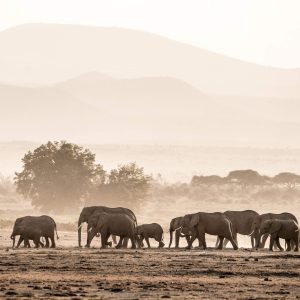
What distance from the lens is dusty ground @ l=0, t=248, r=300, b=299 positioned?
2298 cm

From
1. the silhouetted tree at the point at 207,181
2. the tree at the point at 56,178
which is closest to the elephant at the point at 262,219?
the tree at the point at 56,178

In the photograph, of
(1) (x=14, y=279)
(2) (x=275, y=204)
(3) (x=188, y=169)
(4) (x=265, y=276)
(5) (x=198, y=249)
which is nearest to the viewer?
(1) (x=14, y=279)

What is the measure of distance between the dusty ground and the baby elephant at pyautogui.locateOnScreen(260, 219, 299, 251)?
365cm

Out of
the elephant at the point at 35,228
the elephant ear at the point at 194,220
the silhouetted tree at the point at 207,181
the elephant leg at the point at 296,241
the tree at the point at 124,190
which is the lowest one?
the elephant leg at the point at 296,241

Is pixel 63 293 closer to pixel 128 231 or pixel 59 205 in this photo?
pixel 128 231

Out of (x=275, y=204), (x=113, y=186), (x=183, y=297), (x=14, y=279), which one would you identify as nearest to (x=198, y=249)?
(x=14, y=279)

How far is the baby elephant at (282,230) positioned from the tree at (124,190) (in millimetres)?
33938

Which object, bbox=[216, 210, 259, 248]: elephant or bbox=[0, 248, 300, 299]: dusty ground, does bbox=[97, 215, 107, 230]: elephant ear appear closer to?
bbox=[0, 248, 300, 299]: dusty ground

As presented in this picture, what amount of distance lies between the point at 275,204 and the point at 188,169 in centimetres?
9743

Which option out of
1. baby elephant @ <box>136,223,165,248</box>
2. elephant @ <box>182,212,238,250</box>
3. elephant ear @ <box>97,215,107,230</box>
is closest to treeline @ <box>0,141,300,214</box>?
baby elephant @ <box>136,223,165,248</box>

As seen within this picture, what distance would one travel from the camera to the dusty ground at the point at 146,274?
2298 centimetres

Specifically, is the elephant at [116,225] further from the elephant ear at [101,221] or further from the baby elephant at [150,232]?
the baby elephant at [150,232]

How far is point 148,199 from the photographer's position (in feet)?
288

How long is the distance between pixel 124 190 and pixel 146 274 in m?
48.5
